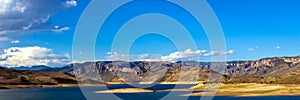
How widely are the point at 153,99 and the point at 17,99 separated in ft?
199

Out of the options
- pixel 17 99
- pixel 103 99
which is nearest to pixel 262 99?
pixel 103 99

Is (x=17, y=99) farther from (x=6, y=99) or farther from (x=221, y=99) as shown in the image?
(x=221, y=99)

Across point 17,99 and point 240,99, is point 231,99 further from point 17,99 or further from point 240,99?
point 17,99

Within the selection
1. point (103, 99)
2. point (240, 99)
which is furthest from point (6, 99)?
point (240, 99)

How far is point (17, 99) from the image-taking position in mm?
194625

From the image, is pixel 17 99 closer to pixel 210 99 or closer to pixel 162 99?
pixel 162 99

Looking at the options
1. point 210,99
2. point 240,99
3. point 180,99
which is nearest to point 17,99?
point 180,99

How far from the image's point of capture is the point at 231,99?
18900cm

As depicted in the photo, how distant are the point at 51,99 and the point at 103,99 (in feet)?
76.8

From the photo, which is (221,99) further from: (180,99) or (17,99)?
(17,99)

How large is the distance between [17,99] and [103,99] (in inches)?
1563

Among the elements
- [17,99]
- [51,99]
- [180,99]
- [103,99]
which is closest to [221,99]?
[180,99]

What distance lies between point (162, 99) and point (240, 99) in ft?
112

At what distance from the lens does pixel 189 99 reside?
637 ft
